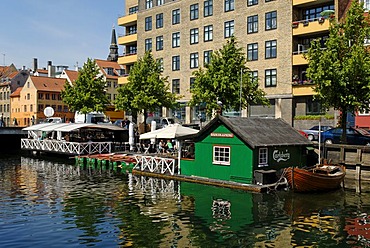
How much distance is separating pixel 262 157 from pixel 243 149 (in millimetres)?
1392

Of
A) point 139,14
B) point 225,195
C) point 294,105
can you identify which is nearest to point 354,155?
point 225,195

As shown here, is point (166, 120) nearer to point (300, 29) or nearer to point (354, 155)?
point (300, 29)

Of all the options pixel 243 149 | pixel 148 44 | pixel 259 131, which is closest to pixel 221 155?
pixel 243 149

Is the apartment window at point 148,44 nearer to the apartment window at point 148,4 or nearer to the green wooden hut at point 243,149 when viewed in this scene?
the apartment window at point 148,4

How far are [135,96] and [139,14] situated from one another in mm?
25082

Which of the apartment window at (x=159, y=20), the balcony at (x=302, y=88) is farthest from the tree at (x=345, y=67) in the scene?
the apartment window at (x=159, y=20)

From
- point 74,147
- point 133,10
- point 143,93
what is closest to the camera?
point 74,147

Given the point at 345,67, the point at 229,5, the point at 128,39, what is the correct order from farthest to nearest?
the point at 128,39 < the point at 229,5 < the point at 345,67

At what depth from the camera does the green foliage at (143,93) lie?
4841 centimetres

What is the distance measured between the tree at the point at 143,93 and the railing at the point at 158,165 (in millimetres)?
14177

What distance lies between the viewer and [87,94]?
187ft

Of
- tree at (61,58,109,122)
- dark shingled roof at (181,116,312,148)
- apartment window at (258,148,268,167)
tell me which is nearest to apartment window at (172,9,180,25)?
tree at (61,58,109,122)

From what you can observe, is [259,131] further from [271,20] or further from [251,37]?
[251,37]

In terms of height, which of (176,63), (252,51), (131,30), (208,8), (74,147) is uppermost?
(131,30)
